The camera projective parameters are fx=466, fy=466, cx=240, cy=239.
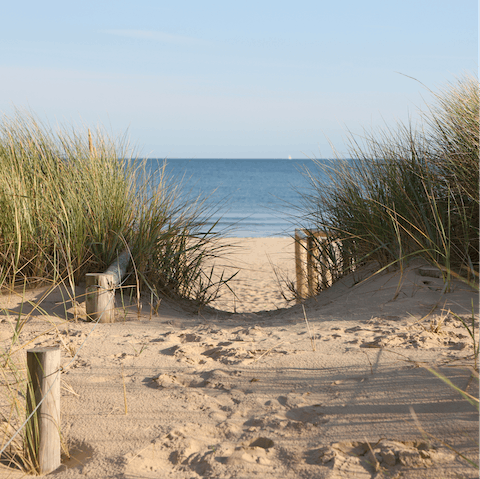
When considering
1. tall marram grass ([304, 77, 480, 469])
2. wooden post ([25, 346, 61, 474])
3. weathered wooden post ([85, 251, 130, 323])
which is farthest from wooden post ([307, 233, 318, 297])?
wooden post ([25, 346, 61, 474])

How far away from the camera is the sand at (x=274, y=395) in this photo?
5.92 ft

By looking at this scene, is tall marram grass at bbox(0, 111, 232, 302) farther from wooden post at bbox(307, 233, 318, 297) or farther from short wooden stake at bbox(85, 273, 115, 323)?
wooden post at bbox(307, 233, 318, 297)

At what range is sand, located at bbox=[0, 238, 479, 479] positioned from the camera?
1.80m

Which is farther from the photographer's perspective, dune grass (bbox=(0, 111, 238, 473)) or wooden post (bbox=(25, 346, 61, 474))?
dune grass (bbox=(0, 111, 238, 473))

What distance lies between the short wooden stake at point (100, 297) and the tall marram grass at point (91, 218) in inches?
10.6

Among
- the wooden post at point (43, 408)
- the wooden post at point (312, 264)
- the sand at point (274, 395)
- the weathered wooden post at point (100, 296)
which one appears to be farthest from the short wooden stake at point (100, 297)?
the wooden post at point (312, 264)

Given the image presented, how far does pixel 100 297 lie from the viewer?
3.44 m

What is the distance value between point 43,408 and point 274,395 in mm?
1046

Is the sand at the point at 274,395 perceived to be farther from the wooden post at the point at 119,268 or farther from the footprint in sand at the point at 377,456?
the wooden post at the point at 119,268

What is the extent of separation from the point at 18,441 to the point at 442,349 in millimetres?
2209

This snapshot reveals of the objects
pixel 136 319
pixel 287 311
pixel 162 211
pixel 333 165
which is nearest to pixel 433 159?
pixel 333 165

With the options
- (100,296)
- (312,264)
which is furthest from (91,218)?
(312,264)

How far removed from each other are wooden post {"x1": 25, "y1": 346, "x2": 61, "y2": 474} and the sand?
10 cm

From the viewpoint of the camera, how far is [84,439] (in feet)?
6.57
